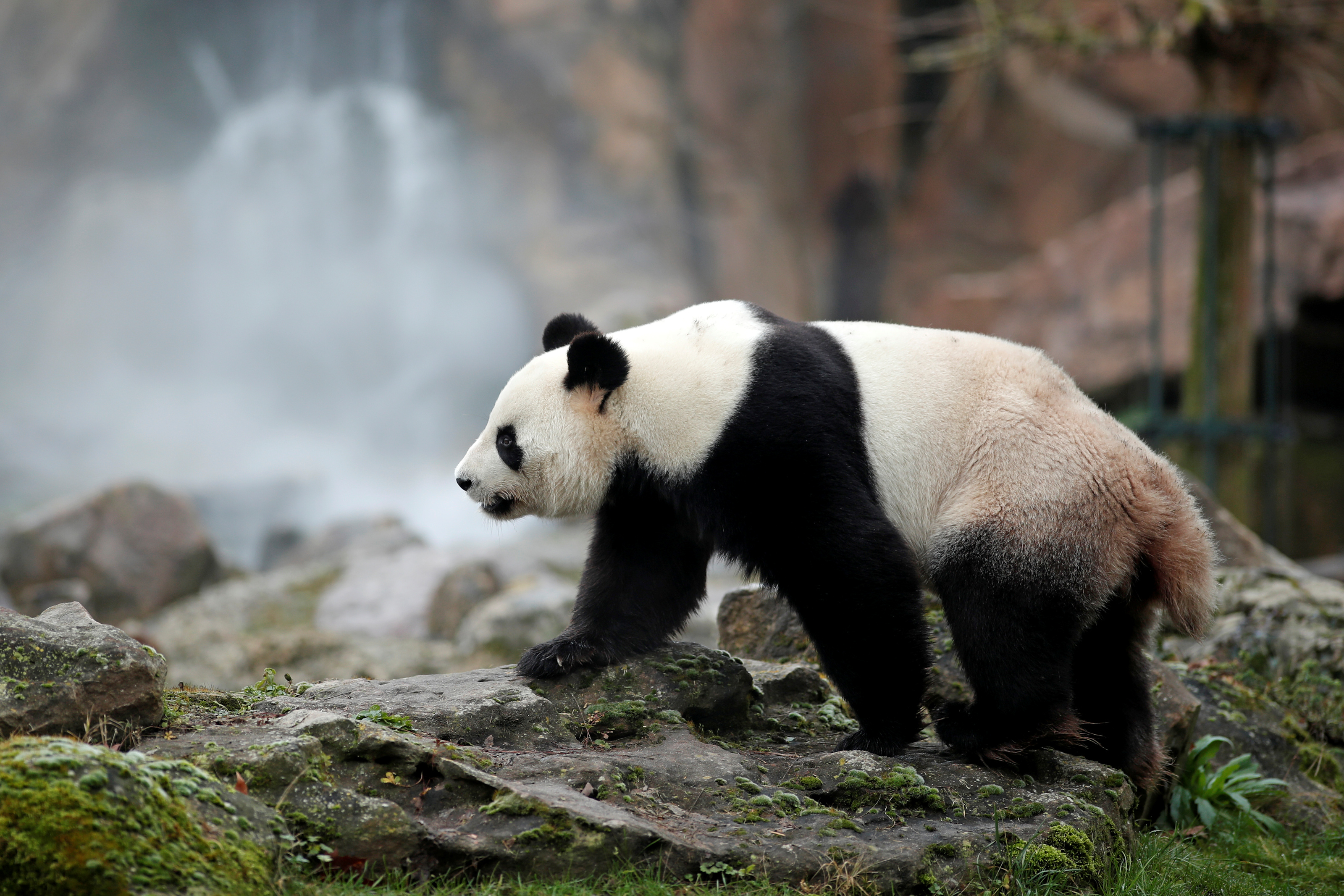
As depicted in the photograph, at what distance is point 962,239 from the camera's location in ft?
84.8

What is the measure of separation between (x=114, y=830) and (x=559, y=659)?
87.8 inches

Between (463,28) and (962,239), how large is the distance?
12.4m

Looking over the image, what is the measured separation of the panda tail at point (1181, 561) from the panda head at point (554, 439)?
2302 millimetres

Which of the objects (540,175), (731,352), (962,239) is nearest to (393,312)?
(540,175)

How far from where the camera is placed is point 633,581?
5.33 m

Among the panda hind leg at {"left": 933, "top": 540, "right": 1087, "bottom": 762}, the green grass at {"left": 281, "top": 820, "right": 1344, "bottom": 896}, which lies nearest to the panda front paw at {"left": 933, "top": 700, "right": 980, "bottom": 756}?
the panda hind leg at {"left": 933, "top": 540, "right": 1087, "bottom": 762}

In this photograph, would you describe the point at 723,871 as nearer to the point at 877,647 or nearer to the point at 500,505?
the point at 877,647

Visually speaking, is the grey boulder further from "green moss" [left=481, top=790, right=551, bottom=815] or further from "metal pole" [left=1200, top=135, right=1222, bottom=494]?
"metal pole" [left=1200, top=135, right=1222, bottom=494]

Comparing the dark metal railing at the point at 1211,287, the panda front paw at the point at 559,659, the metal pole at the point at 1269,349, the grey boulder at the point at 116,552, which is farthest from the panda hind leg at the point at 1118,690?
the grey boulder at the point at 116,552

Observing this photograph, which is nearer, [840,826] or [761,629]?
[840,826]

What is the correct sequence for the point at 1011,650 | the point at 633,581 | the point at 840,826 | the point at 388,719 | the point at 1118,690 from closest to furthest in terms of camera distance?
the point at 840,826, the point at 388,719, the point at 1011,650, the point at 1118,690, the point at 633,581

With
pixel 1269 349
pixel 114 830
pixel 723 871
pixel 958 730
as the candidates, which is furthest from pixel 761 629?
pixel 1269 349

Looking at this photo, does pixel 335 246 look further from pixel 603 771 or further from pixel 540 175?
pixel 603 771

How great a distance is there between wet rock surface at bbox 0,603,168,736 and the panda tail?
Result: 392cm
